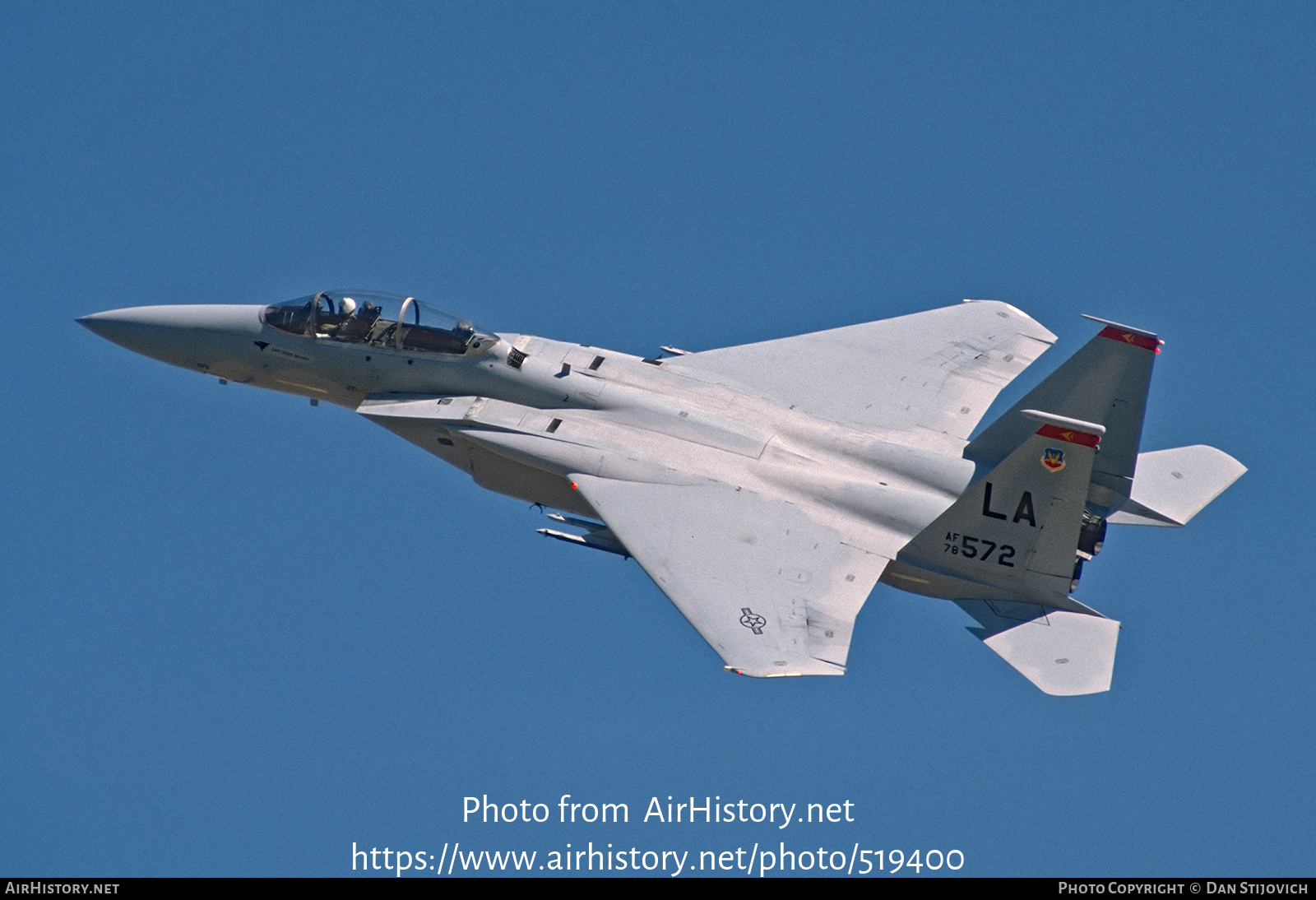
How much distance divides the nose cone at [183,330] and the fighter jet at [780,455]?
0.10 feet

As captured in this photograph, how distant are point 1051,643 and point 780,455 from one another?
152 inches

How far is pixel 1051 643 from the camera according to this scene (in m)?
21.3

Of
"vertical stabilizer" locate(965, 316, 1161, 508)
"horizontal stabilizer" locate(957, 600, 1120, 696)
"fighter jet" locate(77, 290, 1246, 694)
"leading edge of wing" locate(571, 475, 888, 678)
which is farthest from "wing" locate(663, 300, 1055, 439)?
"horizontal stabilizer" locate(957, 600, 1120, 696)

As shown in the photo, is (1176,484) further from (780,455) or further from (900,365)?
(780,455)

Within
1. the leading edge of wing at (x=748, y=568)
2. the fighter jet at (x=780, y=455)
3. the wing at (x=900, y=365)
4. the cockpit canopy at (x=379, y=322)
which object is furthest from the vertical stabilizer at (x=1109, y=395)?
the cockpit canopy at (x=379, y=322)

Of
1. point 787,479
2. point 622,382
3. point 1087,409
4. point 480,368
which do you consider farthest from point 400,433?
point 1087,409

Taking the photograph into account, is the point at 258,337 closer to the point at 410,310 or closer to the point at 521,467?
the point at 410,310

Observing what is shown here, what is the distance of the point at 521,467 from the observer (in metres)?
22.7

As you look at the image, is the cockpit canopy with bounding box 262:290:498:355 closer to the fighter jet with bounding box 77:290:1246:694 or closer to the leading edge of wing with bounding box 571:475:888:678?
the fighter jet with bounding box 77:290:1246:694

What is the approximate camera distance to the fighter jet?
21062 millimetres

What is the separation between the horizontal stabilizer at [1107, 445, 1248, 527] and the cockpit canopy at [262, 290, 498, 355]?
821 cm

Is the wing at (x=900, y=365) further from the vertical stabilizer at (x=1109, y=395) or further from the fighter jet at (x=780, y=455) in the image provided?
the vertical stabilizer at (x=1109, y=395)

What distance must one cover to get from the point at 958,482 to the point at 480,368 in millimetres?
5993

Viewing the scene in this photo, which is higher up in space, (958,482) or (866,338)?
(866,338)
